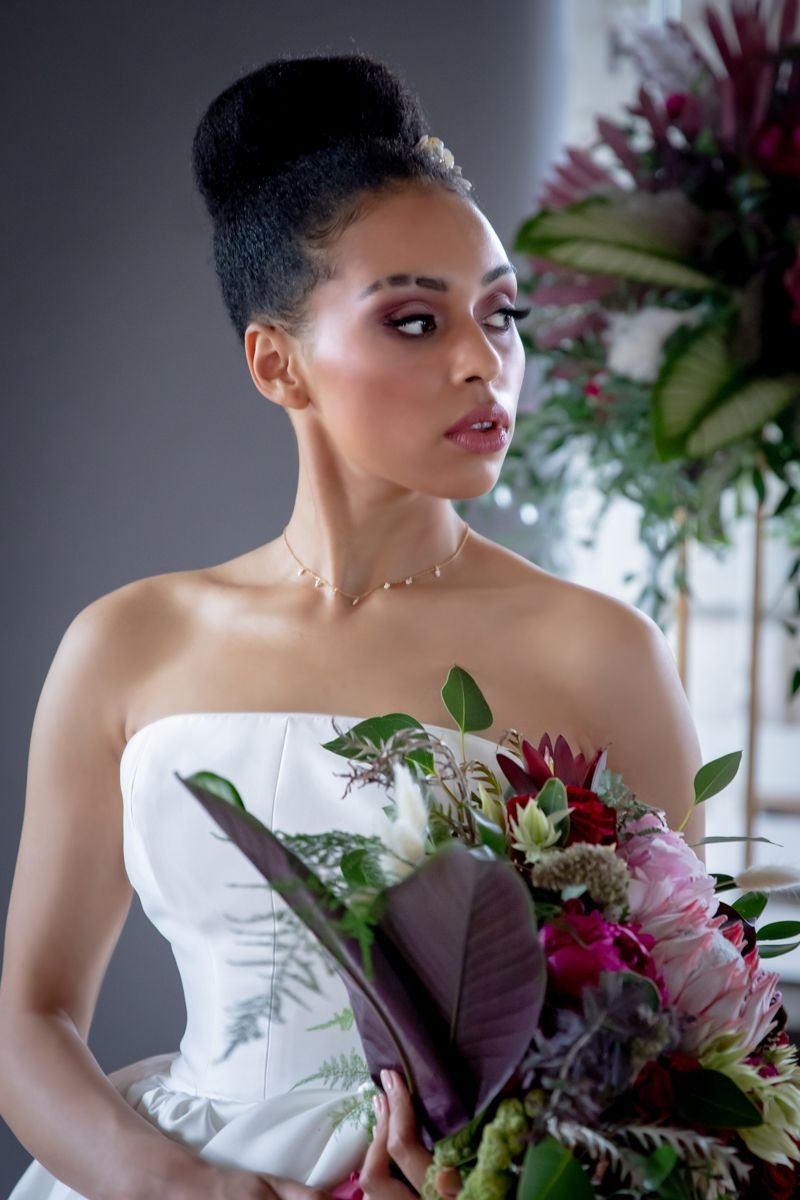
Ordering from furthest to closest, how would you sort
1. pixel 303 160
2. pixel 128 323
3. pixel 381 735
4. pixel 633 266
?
pixel 128 323, pixel 633 266, pixel 303 160, pixel 381 735

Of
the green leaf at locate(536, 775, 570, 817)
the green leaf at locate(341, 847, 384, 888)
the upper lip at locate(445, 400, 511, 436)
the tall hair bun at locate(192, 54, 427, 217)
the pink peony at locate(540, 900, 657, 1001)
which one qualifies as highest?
the tall hair bun at locate(192, 54, 427, 217)

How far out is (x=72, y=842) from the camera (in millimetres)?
1515

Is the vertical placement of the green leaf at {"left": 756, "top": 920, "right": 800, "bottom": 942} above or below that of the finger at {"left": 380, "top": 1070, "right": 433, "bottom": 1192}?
above

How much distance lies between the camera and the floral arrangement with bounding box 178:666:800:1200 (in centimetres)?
82

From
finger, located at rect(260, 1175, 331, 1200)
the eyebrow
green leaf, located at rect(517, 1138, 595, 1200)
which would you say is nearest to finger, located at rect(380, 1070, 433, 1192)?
green leaf, located at rect(517, 1138, 595, 1200)

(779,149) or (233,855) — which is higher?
(779,149)

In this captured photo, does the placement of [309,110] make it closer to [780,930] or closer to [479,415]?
[479,415]

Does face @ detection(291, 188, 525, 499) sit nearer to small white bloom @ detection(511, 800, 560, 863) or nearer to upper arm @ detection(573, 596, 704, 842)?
upper arm @ detection(573, 596, 704, 842)

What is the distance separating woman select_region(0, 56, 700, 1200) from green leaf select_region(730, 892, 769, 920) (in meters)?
0.25

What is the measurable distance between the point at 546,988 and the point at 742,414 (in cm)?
94

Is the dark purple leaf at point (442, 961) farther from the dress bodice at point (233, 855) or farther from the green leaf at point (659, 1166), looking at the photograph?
the dress bodice at point (233, 855)

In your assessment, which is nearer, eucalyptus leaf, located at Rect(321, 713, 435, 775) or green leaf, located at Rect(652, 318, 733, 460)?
eucalyptus leaf, located at Rect(321, 713, 435, 775)

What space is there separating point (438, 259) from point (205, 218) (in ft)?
2.29

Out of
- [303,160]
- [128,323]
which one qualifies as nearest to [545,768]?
[303,160]
